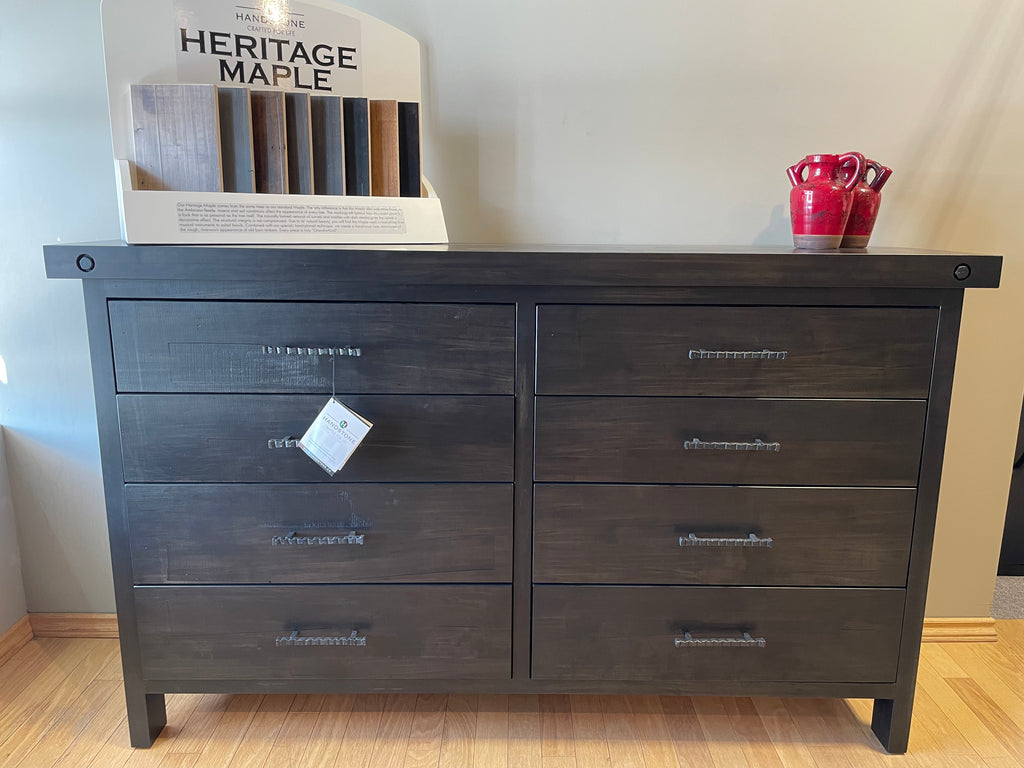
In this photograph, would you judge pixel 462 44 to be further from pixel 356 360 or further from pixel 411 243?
pixel 356 360

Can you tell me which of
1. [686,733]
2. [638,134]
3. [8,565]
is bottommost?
[686,733]

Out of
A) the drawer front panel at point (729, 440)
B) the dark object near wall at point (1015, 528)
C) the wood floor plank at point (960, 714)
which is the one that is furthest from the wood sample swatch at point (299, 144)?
the dark object near wall at point (1015, 528)

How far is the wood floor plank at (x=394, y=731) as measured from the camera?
121cm

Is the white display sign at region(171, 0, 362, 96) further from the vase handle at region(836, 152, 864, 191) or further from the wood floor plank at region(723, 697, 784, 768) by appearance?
the wood floor plank at region(723, 697, 784, 768)

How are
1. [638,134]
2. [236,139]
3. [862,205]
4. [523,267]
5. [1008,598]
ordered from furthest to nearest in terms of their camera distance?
[1008,598] < [638,134] < [862,205] < [236,139] < [523,267]

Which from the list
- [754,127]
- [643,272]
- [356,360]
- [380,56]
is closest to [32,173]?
[380,56]

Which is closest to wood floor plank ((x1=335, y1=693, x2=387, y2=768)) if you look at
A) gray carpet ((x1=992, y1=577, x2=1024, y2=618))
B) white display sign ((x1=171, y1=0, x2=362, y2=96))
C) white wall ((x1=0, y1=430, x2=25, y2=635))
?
A: white wall ((x1=0, y1=430, x2=25, y2=635))

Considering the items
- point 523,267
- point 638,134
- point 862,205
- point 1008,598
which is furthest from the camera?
point 1008,598

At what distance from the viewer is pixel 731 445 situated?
112cm

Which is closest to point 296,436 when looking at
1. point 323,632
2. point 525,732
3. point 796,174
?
point 323,632

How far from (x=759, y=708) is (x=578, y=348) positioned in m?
0.85

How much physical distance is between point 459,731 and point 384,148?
110 centimetres

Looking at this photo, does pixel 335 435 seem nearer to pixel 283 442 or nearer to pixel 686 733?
pixel 283 442

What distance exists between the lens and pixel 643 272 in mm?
1049
